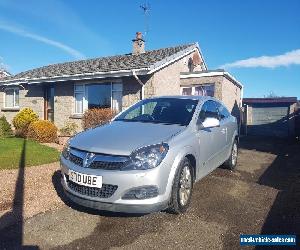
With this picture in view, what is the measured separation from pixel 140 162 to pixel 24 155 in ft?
20.0

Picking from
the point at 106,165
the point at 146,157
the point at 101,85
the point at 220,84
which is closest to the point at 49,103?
the point at 101,85

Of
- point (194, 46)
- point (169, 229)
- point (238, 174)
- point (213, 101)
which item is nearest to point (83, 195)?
point (169, 229)

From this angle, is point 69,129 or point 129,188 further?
point 69,129

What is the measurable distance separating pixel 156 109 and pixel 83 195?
236cm

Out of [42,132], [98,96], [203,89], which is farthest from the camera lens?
[203,89]

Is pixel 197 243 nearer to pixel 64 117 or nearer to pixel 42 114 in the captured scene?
pixel 64 117

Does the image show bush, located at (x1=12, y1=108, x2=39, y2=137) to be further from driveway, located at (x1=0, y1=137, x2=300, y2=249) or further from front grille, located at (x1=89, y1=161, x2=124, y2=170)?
front grille, located at (x1=89, y1=161, x2=124, y2=170)

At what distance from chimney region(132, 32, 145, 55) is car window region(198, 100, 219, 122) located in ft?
42.8

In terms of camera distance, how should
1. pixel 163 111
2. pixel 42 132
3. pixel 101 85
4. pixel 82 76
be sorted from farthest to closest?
pixel 101 85 → pixel 82 76 → pixel 42 132 → pixel 163 111

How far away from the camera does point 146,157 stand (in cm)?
396

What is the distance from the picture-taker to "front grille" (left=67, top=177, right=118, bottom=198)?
389cm

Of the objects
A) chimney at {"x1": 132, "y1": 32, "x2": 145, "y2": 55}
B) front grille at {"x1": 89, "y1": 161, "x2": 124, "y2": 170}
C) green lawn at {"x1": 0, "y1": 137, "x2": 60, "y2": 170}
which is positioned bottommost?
green lawn at {"x1": 0, "y1": 137, "x2": 60, "y2": 170}

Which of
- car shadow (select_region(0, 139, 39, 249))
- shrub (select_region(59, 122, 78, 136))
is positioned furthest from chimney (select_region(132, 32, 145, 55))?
car shadow (select_region(0, 139, 39, 249))

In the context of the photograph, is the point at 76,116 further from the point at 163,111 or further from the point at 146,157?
the point at 146,157
